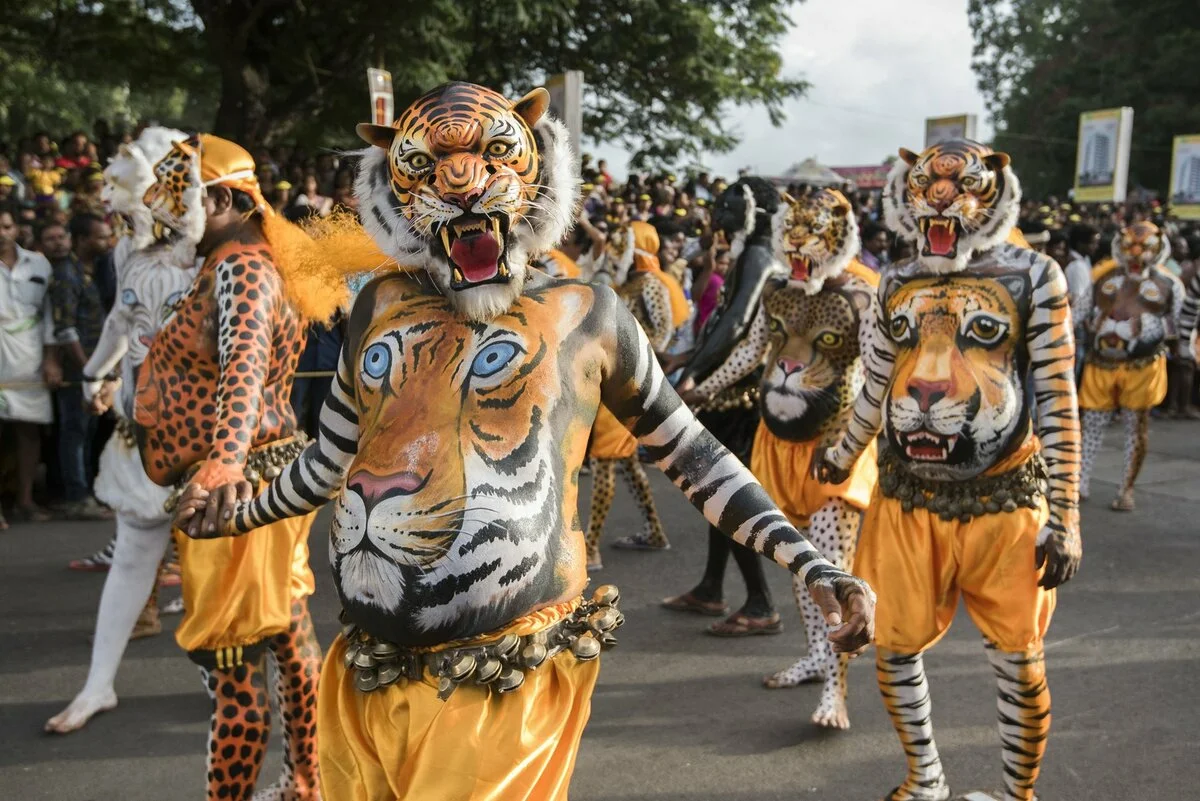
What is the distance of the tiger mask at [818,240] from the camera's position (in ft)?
15.6

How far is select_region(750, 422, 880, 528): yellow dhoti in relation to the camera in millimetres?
4852

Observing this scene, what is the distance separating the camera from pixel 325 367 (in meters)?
9.23

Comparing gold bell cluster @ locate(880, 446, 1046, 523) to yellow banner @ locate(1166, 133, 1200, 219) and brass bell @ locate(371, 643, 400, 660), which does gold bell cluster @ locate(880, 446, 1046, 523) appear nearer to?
brass bell @ locate(371, 643, 400, 660)

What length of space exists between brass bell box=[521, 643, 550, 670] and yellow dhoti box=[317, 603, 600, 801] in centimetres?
3

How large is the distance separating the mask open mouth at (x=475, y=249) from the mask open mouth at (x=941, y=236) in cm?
182

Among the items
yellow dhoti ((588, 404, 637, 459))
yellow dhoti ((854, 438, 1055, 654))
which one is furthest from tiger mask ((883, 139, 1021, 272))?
yellow dhoti ((588, 404, 637, 459))

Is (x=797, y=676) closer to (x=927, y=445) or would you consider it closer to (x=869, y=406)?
(x=869, y=406)

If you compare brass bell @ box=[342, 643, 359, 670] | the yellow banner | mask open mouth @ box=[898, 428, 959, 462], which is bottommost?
brass bell @ box=[342, 643, 359, 670]

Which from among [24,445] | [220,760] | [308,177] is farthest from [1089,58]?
[220,760]

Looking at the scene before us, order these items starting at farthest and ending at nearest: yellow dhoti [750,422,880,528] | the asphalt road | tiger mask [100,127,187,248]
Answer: yellow dhoti [750,422,880,528], tiger mask [100,127,187,248], the asphalt road

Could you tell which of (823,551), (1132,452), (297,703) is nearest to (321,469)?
(297,703)

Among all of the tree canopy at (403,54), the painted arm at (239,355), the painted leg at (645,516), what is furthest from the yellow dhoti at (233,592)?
the tree canopy at (403,54)

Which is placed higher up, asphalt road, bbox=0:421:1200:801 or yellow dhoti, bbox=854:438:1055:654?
yellow dhoti, bbox=854:438:1055:654

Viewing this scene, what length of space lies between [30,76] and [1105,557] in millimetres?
27924
